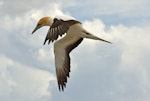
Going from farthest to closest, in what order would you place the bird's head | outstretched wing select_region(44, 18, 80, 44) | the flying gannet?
1. the bird's head
2. the flying gannet
3. outstretched wing select_region(44, 18, 80, 44)

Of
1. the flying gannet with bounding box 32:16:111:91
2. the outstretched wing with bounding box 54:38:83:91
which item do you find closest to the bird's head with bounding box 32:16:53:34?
the flying gannet with bounding box 32:16:111:91

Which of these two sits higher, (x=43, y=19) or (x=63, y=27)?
(x=43, y=19)

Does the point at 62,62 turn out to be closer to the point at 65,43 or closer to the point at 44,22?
the point at 65,43

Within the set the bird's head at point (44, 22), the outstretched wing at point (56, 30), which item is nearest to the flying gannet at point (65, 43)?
the bird's head at point (44, 22)

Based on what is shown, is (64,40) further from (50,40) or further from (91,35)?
(50,40)

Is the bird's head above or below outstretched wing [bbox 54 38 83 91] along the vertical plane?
above

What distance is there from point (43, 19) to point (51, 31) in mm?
5933

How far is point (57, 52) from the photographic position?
23375 millimetres

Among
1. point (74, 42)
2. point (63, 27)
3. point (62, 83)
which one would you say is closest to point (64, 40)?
point (74, 42)

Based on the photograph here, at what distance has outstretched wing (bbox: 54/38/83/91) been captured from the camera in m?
22.1

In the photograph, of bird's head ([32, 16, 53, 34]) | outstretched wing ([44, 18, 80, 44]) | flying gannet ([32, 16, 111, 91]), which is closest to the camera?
outstretched wing ([44, 18, 80, 44])

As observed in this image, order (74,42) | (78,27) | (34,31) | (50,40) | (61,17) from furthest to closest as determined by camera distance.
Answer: (34,31)
(74,42)
(78,27)
(61,17)
(50,40)

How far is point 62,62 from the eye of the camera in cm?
2300

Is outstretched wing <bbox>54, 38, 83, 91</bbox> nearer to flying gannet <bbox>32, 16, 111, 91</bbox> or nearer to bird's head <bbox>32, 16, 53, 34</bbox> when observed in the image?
flying gannet <bbox>32, 16, 111, 91</bbox>
